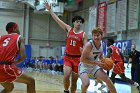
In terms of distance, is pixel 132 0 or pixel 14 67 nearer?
pixel 14 67

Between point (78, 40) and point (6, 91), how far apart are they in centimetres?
209

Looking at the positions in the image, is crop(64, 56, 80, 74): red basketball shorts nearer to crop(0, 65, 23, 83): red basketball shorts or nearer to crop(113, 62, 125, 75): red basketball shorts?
crop(0, 65, 23, 83): red basketball shorts

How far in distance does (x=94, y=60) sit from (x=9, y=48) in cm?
161

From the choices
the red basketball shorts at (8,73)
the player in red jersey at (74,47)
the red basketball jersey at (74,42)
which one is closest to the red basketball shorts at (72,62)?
the player in red jersey at (74,47)

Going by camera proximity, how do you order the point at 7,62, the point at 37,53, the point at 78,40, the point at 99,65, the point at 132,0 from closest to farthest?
the point at 7,62, the point at 99,65, the point at 78,40, the point at 132,0, the point at 37,53

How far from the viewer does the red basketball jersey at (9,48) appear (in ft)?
17.7

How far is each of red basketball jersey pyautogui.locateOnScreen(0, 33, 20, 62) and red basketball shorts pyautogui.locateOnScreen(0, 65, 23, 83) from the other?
5.3 inches

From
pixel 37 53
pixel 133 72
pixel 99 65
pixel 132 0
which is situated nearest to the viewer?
pixel 99 65

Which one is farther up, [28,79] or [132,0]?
[132,0]

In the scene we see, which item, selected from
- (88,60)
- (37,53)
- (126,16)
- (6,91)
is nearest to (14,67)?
(6,91)

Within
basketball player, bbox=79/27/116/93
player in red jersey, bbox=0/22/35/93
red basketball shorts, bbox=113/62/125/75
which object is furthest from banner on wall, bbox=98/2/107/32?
player in red jersey, bbox=0/22/35/93

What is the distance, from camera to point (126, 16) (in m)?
21.2

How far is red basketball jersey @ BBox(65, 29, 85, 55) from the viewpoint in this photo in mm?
6953

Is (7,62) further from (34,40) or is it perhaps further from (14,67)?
(34,40)
